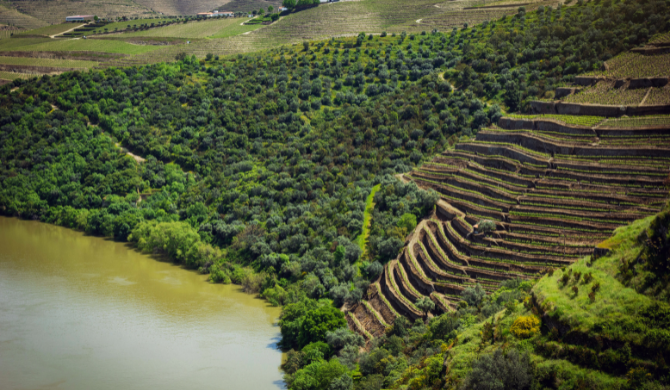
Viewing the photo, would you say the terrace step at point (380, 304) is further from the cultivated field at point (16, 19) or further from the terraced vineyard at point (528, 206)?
the cultivated field at point (16, 19)

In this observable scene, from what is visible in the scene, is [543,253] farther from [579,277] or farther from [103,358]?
[103,358]

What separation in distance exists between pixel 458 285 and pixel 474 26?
196ft

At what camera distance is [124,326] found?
44094 millimetres

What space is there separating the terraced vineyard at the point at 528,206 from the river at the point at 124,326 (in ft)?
29.4

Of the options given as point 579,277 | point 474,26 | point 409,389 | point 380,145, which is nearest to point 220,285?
point 380,145

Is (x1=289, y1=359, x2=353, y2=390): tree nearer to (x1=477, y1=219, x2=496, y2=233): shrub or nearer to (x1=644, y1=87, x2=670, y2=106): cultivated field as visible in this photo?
(x1=477, y1=219, x2=496, y2=233): shrub

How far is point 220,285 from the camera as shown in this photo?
52.8 metres

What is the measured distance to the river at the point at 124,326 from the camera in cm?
3769

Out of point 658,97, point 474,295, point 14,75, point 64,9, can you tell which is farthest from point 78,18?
point 474,295

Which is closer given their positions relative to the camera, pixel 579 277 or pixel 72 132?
pixel 579 277

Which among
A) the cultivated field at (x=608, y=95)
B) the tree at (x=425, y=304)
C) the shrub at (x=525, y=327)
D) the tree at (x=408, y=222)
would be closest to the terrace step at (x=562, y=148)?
the cultivated field at (x=608, y=95)

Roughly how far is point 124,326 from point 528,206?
30.7 metres

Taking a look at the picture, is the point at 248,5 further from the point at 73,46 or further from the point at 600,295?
the point at 600,295

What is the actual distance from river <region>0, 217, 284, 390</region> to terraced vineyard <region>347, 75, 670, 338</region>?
8.97 meters
